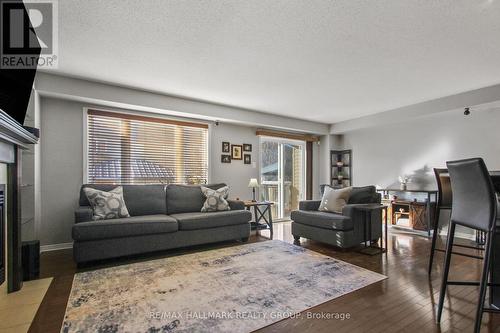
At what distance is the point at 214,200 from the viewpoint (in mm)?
4074

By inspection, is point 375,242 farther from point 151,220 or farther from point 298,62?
point 151,220

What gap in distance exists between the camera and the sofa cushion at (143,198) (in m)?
3.68

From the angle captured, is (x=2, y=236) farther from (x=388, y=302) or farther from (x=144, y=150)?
(x=388, y=302)

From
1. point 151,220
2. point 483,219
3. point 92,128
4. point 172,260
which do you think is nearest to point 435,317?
point 483,219

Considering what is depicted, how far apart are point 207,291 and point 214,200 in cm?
189

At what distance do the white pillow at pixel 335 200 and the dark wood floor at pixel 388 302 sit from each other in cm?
82

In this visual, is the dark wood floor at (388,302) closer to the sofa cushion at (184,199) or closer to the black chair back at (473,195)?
the black chair back at (473,195)

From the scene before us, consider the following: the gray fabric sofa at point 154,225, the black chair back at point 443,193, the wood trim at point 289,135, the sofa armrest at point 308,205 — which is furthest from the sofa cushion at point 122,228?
the black chair back at point 443,193

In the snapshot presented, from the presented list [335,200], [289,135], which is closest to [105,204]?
[335,200]

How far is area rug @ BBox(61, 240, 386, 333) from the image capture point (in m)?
1.81

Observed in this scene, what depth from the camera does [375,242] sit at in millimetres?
3918

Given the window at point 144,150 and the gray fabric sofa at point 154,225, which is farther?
the window at point 144,150

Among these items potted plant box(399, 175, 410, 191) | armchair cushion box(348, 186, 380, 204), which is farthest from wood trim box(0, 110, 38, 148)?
potted plant box(399, 175, 410, 191)

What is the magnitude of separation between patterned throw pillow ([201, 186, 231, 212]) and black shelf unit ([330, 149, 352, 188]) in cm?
329
